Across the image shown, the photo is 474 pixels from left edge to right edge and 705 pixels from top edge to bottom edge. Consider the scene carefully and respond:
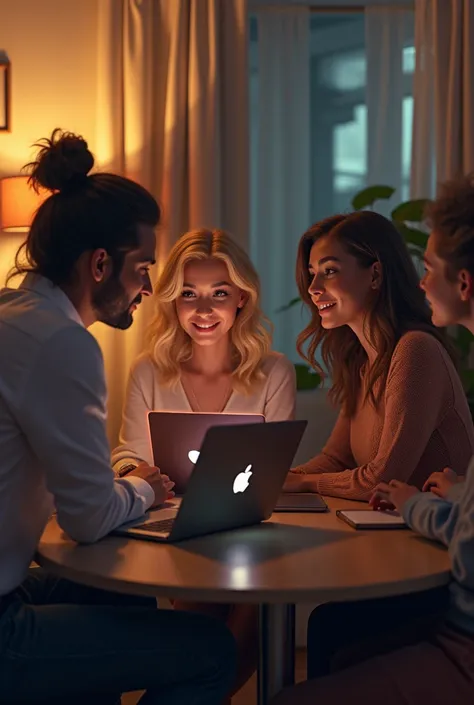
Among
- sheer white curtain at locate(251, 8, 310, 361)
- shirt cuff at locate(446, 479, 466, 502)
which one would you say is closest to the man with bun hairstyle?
shirt cuff at locate(446, 479, 466, 502)

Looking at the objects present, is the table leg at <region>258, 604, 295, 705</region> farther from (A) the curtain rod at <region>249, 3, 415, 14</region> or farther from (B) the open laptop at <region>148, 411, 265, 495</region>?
(A) the curtain rod at <region>249, 3, 415, 14</region>

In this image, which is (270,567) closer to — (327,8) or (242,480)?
(242,480)

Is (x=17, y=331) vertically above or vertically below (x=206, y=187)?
below

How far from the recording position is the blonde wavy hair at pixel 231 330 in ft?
9.74

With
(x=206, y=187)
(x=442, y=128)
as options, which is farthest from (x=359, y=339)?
(x=442, y=128)

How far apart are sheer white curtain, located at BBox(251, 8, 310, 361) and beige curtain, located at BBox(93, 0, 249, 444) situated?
34cm

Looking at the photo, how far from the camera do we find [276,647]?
1786 millimetres

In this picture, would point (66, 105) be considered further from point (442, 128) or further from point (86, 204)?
point (86, 204)

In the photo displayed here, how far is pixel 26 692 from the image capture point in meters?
1.66

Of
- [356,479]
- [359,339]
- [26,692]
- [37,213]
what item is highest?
[37,213]

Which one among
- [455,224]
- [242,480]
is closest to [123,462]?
[242,480]

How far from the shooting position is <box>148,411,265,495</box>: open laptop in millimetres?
2283

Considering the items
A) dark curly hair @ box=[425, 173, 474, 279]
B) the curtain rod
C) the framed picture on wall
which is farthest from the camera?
the curtain rod

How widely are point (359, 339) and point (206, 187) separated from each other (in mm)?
1356
